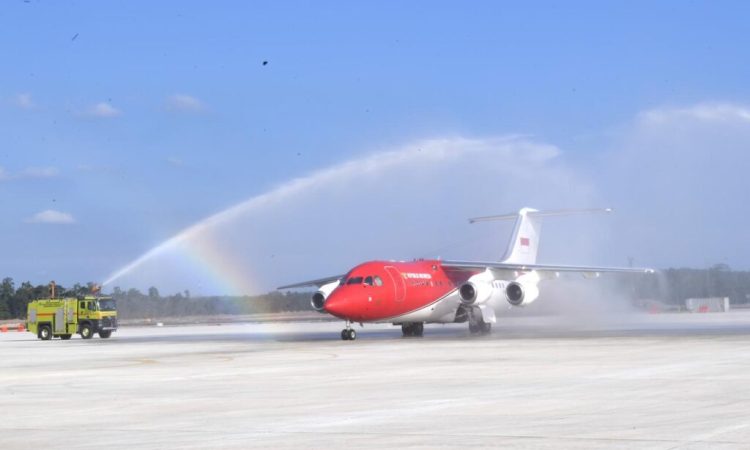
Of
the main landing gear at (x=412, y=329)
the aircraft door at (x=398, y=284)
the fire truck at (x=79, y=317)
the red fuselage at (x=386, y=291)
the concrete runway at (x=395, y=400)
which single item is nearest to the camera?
the concrete runway at (x=395, y=400)

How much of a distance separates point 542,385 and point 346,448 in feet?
24.4

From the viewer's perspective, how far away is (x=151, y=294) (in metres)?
96.6

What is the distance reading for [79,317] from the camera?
5219cm

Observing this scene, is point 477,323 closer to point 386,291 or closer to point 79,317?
point 386,291

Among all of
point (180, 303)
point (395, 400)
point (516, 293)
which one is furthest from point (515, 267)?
point (180, 303)

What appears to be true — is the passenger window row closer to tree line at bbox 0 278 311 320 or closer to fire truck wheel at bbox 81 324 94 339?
fire truck wheel at bbox 81 324 94 339

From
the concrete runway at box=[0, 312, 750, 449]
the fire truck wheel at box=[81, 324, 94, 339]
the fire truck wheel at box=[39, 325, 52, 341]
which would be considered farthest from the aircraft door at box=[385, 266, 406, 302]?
the fire truck wheel at box=[39, 325, 52, 341]

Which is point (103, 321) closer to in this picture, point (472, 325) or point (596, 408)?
point (472, 325)

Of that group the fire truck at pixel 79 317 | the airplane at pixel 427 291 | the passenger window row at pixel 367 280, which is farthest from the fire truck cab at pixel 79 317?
the passenger window row at pixel 367 280

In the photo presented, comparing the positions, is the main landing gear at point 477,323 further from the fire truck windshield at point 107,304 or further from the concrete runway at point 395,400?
the fire truck windshield at point 107,304

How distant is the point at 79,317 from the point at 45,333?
229 cm

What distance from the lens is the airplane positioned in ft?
134

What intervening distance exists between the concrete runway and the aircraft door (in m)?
12.7

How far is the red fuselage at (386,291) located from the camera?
40250 millimetres
